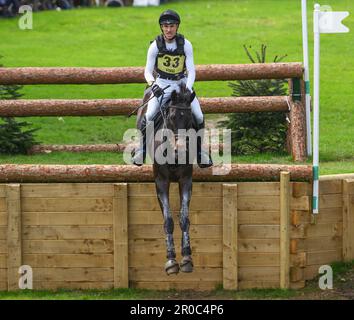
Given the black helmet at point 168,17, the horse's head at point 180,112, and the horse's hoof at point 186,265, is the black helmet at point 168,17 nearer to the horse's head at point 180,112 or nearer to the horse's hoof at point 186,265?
the horse's head at point 180,112

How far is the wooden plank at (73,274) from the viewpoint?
1450 cm

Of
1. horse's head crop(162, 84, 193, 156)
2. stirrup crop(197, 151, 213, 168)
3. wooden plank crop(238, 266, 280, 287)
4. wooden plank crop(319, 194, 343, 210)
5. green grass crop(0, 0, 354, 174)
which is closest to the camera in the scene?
horse's head crop(162, 84, 193, 156)

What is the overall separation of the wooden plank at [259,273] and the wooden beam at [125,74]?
157 inches

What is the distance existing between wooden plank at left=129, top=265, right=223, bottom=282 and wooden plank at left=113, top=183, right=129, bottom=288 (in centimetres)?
14

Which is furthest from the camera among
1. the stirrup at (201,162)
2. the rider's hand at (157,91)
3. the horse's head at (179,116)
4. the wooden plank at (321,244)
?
the wooden plank at (321,244)

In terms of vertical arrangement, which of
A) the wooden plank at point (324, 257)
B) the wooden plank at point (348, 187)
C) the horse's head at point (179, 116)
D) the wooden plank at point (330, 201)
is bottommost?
the wooden plank at point (324, 257)

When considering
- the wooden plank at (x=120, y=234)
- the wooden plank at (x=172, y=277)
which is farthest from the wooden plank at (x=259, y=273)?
the wooden plank at (x=120, y=234)

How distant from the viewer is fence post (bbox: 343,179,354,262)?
49.1ft

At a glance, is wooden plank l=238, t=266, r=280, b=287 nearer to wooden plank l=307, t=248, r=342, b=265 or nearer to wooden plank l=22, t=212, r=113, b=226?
wooden plank l=307, t=248, r=342, b=265

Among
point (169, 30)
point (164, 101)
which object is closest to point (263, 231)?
point (164, 101)

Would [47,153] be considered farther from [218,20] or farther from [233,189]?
[218,20]

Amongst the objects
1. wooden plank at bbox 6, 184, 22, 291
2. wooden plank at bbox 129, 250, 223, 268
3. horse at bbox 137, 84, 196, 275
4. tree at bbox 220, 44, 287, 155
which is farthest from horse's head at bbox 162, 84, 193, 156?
tree at bbox 220, 44, 287, 155
